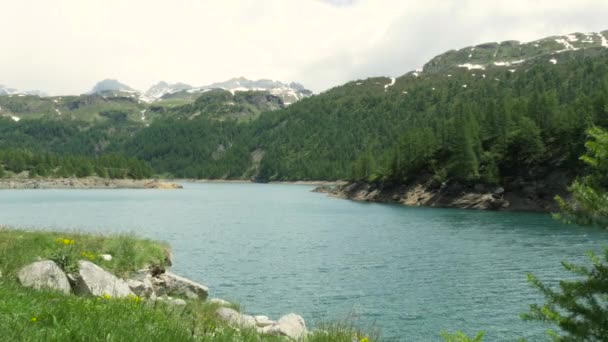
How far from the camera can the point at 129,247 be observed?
27016 millimetres

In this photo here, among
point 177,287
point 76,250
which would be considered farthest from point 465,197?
point 76,250

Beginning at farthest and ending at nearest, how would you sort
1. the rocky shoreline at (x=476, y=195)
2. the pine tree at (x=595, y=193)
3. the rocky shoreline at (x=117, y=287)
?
the rocky shoreline at (x=476, y=195)
the rocky shoreline at (x=117, y=287)
the pine tree at (x=595, y=193)

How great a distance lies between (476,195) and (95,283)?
110 m

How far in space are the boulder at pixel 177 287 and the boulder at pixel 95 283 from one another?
22.7 feet

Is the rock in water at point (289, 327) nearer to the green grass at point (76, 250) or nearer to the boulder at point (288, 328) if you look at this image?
the boulder at point (288, 328)

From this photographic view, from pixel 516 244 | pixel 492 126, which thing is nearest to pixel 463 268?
pixel 516 244

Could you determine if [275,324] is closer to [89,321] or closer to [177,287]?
[177,287]

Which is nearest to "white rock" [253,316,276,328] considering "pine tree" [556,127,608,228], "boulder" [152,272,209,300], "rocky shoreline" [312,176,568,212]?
"boulder" [152,272,209,300]

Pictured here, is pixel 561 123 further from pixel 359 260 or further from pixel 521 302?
pixel 521 302

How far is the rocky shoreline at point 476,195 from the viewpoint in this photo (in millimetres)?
105688

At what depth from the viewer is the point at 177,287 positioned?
981 inches

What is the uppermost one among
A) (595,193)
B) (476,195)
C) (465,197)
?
(595,193)

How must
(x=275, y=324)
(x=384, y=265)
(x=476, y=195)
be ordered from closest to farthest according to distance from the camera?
(x=275, y=324) → (x=384, y=265) → (x=476, y=195)

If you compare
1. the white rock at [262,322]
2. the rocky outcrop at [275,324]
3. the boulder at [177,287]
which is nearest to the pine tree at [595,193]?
the rocky outcrop at [275,324]
